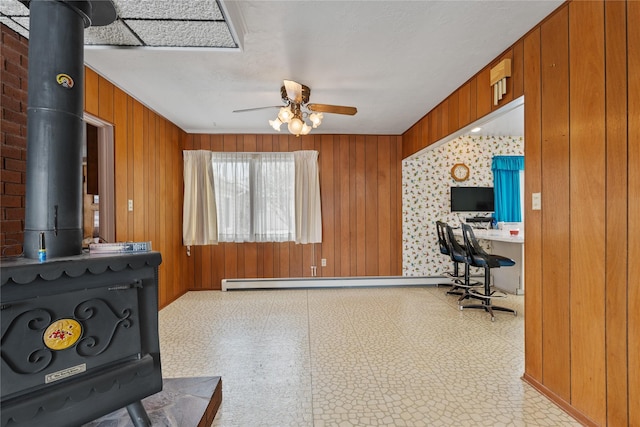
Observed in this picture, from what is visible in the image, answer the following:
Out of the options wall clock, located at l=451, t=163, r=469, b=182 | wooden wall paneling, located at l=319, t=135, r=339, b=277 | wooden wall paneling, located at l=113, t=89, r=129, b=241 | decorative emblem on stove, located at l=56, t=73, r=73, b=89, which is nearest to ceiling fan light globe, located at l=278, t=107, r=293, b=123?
decorative emblem on stove, located at l=56, t=73, r=73, b=89

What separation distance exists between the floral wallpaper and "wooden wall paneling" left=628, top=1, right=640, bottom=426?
11.4ft

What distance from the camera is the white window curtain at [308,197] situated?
15.5 ft

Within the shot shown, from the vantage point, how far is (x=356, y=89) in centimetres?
308

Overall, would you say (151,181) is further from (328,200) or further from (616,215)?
(616,215)

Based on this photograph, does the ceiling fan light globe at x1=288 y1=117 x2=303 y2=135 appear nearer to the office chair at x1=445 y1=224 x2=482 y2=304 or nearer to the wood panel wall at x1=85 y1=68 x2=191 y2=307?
the wood panel wall at x1=85 y1=68 x2=191 y2=307

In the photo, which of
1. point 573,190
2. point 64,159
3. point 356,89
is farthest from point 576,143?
point 64,159

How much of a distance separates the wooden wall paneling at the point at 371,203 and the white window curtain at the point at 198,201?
7.90ft

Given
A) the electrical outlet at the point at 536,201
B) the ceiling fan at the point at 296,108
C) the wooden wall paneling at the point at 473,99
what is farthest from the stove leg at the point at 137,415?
the wooden wall paneling at the point at 473,99

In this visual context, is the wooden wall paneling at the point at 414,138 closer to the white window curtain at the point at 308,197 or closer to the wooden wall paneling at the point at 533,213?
the white window curtain at the point at 308,197

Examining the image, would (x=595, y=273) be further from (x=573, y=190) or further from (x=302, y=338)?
(x=302, y=338)

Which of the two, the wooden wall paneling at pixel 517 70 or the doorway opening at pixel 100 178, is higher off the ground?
the wooden wall paneling at pixel 517 70

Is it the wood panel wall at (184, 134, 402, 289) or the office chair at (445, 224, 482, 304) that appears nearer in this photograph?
the office chair at (445, 224, 482, 304)

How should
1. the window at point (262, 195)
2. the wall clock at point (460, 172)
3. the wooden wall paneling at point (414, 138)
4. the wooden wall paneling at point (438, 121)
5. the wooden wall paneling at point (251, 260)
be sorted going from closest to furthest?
1. the wooden wall paneling at point (438, 121)
2. the wooden wall paneling at point (414, 138)
3. the window at point (262, 195)
4. the wooden wall paneling at point (251, 260)
5. the wall clock at point (460, 172)

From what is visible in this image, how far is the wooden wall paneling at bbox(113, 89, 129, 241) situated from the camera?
9.77 feet
